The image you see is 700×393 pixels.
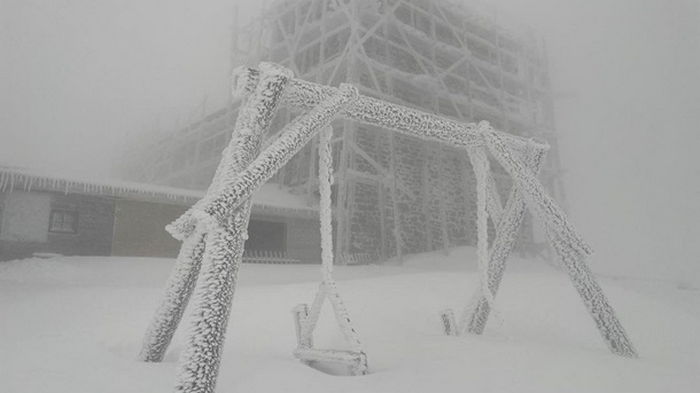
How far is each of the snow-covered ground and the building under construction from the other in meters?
5.08

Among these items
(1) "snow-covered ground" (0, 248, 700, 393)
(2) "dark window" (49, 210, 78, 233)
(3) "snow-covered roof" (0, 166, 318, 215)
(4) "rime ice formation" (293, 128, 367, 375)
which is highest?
(3) "snow-covered roof" (0, 166, 318, 215)

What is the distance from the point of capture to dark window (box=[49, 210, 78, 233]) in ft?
31.2

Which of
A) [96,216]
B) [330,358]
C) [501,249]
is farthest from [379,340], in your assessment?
[96,216]

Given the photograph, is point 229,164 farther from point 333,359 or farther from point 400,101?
point 400,101

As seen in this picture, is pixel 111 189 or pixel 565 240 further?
pixel 111 189

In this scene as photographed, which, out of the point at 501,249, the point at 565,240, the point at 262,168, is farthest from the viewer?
the point at 501,249

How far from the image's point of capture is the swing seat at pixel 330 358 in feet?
8.38

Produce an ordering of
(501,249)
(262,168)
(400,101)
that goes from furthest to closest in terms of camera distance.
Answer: (400,101)
(501,249)
(262,168)

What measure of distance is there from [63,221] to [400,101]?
943 centimetres

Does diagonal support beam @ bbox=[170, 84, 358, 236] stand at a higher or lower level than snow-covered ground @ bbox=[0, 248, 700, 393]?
higher

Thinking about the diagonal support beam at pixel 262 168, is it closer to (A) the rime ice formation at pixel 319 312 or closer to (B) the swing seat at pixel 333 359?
(A) the rime ice formation at pixel 319 312

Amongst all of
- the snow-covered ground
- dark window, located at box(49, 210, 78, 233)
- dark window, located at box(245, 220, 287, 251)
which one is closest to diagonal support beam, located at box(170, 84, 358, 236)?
the snow-covered ground

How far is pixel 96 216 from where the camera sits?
32.6 feet

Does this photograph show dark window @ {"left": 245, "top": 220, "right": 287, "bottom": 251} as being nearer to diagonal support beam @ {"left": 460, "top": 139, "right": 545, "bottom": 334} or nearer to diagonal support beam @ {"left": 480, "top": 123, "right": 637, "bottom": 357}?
diagonal support beam @ {"left": 460, "top": 139, "right": 545, "bottom": 334}
